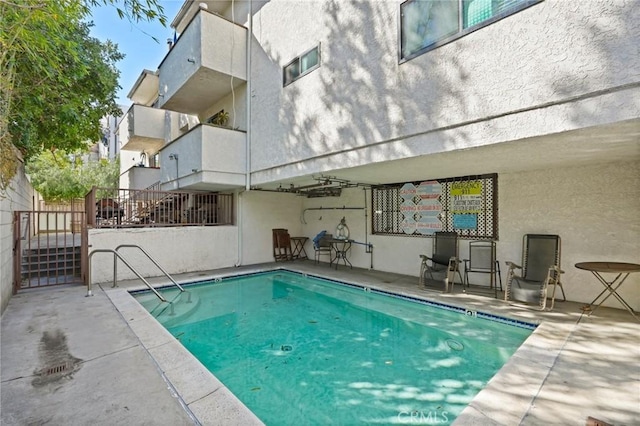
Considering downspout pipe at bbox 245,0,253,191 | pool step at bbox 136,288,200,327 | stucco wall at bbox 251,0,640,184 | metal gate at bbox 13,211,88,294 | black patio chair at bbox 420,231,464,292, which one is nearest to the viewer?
stucco wall at bbox 251,0,640,184

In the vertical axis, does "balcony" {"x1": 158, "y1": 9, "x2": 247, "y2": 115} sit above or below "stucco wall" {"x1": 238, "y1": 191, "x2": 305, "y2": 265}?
above

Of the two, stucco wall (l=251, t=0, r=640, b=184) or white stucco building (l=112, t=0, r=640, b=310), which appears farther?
white stucco building (l=112, t=0, r=640, b=310)

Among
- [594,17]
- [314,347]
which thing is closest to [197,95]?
[314,347]

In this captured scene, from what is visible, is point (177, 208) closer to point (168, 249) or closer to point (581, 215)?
point (168, 249)

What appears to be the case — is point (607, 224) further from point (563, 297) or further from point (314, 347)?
point (314, 347)

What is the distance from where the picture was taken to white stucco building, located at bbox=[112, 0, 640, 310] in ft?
12.2

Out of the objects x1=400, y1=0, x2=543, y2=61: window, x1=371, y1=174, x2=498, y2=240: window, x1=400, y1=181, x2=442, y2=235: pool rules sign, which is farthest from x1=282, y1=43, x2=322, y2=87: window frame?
x1=400, y1=181, x2=442, y2=235: pool rules sign

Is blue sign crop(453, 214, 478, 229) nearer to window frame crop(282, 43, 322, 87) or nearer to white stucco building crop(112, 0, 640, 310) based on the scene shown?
white stucco building crop(112, 0, 640, 310)

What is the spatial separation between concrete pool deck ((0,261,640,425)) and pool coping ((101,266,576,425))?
0.01 meters

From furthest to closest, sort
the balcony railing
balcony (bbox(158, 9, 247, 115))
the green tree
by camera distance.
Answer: the balcony railing → balcony (bbox(158, 9, 247, 115)) → the green tree

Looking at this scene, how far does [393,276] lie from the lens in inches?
353

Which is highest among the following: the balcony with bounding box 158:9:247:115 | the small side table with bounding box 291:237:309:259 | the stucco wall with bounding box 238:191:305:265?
the balcony with bounding box 158:9:247:115

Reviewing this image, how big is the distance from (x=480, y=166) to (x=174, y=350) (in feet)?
21.5

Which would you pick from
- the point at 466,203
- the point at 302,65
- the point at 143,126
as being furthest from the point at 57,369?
the point at 143,126
